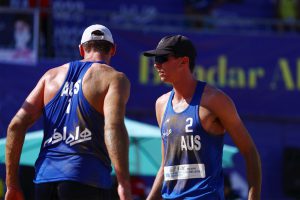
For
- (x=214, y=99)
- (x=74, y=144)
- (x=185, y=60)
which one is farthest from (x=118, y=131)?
(x=185, y=60)

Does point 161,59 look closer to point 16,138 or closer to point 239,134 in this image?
point 239,134

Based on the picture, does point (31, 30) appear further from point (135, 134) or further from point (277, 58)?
point (277, 58)

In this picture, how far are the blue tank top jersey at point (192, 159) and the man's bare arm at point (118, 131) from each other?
463 mm

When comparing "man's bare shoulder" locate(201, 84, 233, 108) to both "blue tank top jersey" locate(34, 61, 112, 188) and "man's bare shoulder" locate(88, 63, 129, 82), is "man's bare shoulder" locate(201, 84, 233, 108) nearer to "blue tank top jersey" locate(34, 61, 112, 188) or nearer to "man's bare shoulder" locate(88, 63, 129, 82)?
"man's bare shoulder" locate(88, 63, 129, 82)

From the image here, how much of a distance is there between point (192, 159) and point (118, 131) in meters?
0.61

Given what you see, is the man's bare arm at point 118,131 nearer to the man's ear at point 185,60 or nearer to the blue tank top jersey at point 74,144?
the blue tank top jersey at point 74,144

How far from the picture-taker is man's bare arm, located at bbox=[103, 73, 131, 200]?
457 centimetres

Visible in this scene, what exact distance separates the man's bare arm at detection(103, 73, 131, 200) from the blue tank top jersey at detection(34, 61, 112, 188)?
0.73 ft

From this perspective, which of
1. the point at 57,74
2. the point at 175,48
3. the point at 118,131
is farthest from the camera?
the point at 57,74

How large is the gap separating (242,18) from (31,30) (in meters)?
4.30

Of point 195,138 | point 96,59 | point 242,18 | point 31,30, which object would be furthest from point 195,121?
point 242,18

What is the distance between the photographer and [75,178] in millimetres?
4953

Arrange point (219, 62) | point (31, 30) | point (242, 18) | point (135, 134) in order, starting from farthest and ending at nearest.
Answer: point (242, 18), point (219, 62), point (31, 30), point (135, 134)

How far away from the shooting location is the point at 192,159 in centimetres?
509
